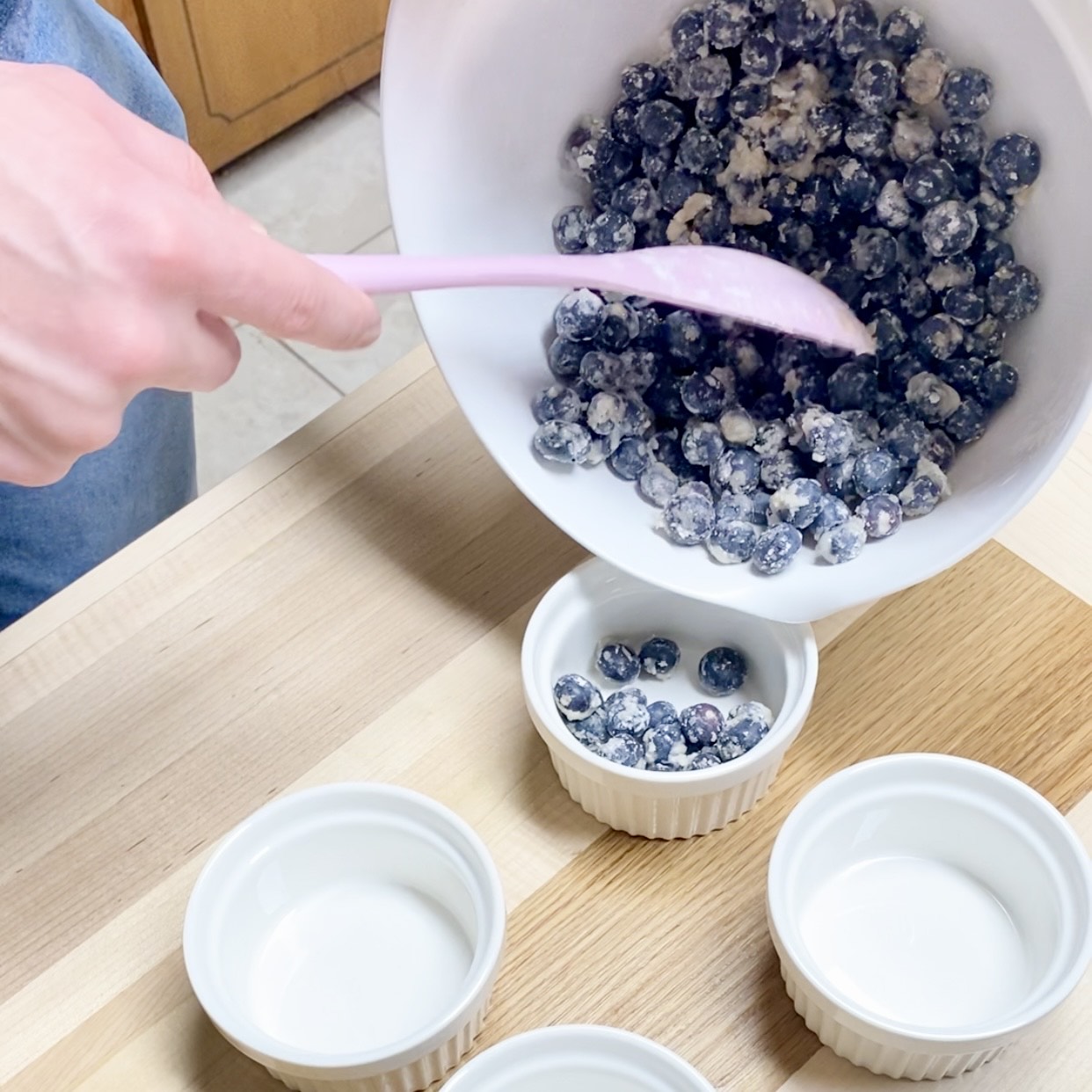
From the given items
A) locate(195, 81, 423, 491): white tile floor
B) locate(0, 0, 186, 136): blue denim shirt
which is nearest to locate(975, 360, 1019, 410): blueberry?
locate(0, 0, 186, 136): blue denim shirt

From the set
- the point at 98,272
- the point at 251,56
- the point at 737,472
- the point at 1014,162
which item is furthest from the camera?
the point at 251,56

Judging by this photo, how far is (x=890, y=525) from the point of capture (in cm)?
76

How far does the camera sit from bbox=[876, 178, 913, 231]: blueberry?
77cm

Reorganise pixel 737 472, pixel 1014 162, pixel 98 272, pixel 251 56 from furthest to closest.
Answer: pixel 251 56 → pixel 737 472 → pixel 1014 162 → pixel 98 272

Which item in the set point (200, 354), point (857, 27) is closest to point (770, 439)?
point (857, 27)

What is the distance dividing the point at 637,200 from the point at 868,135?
0.44ft

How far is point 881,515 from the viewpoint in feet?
2.48

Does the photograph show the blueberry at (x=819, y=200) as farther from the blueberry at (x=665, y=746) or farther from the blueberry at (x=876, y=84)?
the blueberry at (x=665, y=746)

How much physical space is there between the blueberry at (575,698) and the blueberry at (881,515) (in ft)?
0.57

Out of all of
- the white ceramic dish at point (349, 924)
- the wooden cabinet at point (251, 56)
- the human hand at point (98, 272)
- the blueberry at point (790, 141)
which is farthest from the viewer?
the wooden cabinet at point (251, 56)

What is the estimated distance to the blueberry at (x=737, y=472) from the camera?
2.62ft

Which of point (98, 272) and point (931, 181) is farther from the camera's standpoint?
point (931, 181)

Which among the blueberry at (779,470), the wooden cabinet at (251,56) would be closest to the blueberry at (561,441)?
the blueberry at (779,470)

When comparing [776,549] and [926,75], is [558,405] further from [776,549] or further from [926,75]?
[926,75]
